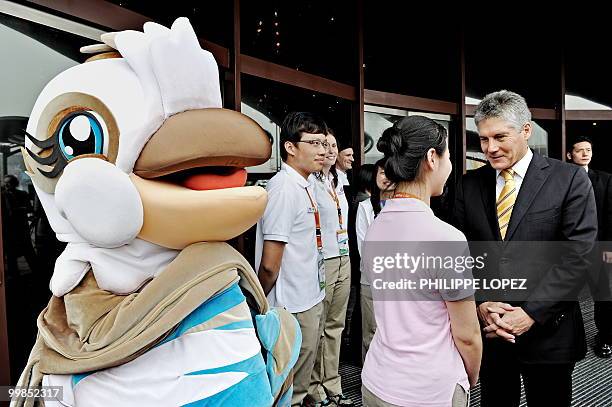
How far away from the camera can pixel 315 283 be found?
2.55m

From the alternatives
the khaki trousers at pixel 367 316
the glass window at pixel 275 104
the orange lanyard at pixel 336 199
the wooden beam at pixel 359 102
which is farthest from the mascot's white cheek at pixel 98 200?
the wooden beam at pixel 359 102

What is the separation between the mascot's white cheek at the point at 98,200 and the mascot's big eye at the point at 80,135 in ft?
0.22

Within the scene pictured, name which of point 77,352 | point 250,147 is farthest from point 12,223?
point 250,147

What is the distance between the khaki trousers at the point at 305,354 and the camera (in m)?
2.48

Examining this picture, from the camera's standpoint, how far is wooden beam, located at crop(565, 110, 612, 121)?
5941 millimetres

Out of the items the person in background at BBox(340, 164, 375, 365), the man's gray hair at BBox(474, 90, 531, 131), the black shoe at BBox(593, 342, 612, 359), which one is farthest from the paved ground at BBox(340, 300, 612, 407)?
the man's gray hair at BBox(474, 90, 531, 131)

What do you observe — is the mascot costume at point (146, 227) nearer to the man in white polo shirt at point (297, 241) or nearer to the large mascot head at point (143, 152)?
the large mascot head at point (143, 152)

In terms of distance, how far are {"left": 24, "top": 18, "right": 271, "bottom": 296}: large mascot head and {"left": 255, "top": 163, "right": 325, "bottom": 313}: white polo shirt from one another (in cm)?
118

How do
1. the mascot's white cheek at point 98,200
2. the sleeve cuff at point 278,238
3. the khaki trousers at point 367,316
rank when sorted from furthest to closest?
1. the khaki trousers at point 367,316
2. the sleeve cuff at point 278,238
3. the mascot's white cheek at point 98,200

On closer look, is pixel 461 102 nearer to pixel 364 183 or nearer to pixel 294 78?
pixel 364 183

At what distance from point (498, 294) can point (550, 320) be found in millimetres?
198

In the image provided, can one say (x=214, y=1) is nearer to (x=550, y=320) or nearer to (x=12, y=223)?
(x=12, y=223)

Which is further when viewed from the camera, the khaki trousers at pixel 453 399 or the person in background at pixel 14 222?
the person in background at pixel 14 222

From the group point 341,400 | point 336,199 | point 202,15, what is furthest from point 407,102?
point 341,400
